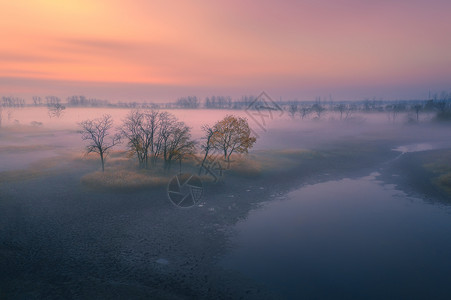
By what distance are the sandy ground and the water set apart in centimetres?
267

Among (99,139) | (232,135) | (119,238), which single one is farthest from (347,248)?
(99,139)

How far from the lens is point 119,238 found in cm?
2680

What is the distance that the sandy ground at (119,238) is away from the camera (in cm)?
1952

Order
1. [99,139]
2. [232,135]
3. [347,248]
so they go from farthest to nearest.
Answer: [99,139], [232,135], [347,248]

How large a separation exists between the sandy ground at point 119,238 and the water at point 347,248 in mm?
2673

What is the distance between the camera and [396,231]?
2945 cm

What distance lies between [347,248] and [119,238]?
76.1 ft

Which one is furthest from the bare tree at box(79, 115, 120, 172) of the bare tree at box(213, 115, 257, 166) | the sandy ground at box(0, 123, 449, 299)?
the bare tree at box(213, 115, 257, 166)

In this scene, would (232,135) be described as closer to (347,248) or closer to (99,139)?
(347,248)

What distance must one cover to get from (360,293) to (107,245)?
886 inches

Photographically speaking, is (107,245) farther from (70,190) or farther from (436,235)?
(436,235)

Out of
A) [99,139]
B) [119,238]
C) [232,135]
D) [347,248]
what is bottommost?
[347,248]

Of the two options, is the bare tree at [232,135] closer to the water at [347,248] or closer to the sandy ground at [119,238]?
the sandy ground at [119,238]

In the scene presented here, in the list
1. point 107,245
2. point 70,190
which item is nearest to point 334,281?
point 107,245
